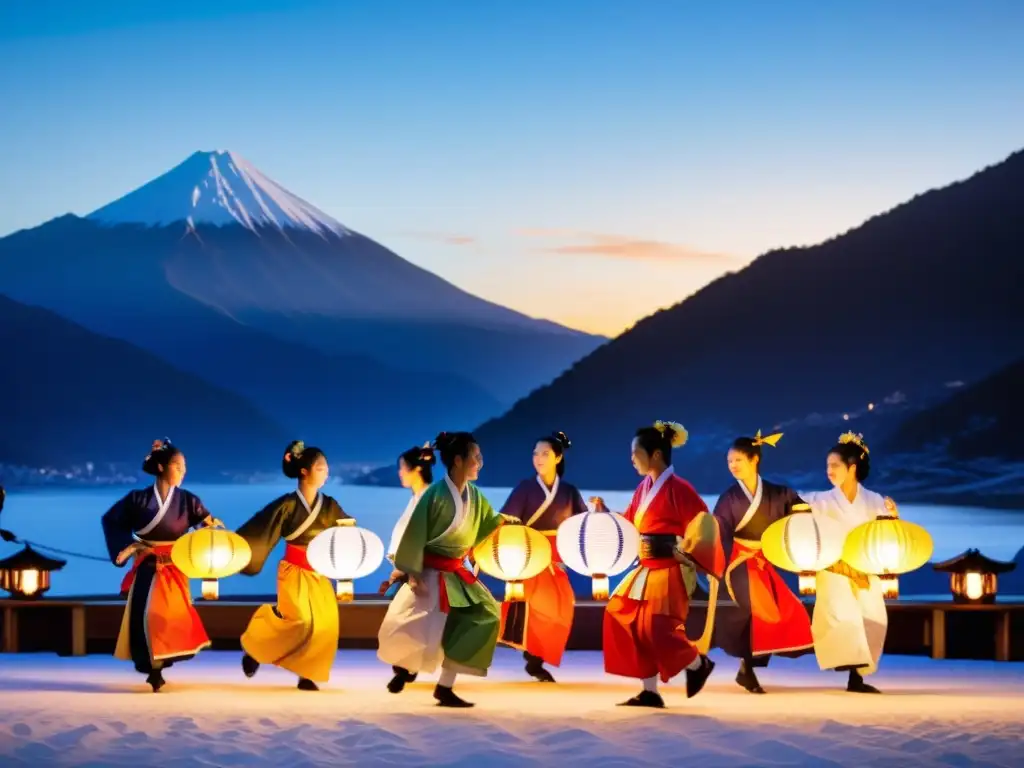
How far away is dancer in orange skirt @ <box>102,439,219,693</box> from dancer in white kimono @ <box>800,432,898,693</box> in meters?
3.05

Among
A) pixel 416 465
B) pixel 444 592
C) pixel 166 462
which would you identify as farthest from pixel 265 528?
pixel 444 592

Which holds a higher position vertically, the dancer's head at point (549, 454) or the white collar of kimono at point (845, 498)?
the dancer's head at point (549, 454)

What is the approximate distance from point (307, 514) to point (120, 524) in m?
0.92

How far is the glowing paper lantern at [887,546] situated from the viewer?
7.13 meters

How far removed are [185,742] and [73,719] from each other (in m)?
0.78

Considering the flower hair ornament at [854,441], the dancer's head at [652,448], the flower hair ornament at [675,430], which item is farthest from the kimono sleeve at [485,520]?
the flower hair ornament at [854,441]

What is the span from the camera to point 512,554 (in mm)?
7324

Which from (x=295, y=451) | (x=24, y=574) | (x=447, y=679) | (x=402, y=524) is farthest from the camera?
(x=24, y=574)

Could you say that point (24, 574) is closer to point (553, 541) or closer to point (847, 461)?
point (553, 541)

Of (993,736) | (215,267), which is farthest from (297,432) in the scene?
(993,736)

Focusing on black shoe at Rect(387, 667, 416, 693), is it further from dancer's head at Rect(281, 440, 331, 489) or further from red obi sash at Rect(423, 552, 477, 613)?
dancer's head at Rect(281, 440, 331, 489)

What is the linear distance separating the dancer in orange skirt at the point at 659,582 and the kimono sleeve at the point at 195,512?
7.06 ft

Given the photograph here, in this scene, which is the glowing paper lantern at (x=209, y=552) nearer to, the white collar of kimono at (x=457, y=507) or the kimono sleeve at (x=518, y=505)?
the white collar of kimono at (x=457, y=507)

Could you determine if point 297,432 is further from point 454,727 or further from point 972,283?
point 454,727
